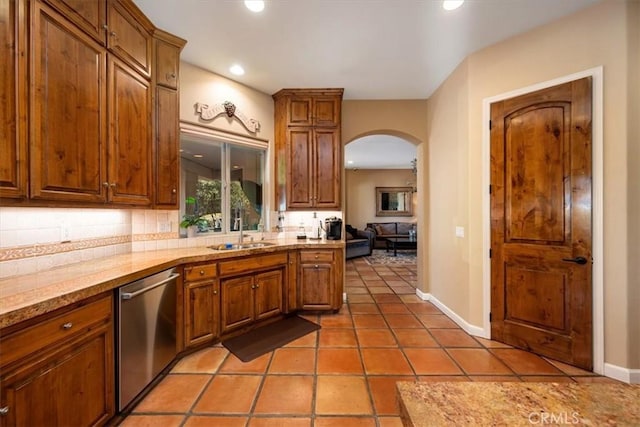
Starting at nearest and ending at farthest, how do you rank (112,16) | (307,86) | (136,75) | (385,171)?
(112,16) → (136,75) → (307,86) → (385,171)

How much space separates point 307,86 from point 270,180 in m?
1.36

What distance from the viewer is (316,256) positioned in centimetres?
325

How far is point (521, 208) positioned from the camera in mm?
2465

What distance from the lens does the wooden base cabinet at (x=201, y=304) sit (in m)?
2.30

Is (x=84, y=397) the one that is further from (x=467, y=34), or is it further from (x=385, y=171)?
(x=385, y=171)

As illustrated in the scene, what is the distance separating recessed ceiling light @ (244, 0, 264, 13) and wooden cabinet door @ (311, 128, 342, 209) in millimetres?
1585

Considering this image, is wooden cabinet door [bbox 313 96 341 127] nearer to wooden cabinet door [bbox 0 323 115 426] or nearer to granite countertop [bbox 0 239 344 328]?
granite countertop [bbox 0 239 344 328]

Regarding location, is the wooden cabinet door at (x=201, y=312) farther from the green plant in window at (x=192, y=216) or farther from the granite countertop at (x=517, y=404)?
the granite countertop at (x=517, y=404)

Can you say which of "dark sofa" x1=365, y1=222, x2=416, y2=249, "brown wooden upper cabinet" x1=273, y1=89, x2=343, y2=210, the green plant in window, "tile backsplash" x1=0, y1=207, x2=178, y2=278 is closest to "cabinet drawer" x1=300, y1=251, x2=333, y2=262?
"brown wooden upper cabinet" x1=273, y1=89, x2=343, y2=210

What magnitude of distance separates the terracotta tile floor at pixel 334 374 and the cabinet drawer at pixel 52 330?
768 millimetres

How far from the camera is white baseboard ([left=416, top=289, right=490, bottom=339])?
273 centimetres

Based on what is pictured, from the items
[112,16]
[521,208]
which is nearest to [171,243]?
[112,16]

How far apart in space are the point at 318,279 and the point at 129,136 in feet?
7.93

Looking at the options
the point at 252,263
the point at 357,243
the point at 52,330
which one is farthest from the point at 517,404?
the point at 357,243
